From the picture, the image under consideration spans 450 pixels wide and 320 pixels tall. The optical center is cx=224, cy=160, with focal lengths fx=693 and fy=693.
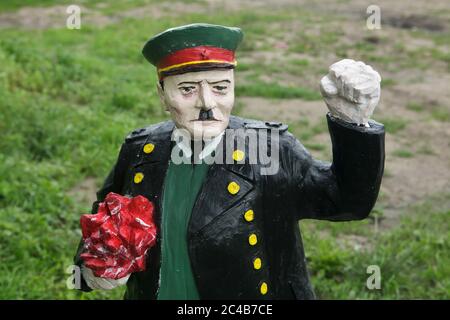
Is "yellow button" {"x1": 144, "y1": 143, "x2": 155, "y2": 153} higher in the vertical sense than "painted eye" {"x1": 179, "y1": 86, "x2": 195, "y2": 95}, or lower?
lower

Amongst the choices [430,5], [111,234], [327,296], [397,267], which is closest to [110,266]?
[111,234]

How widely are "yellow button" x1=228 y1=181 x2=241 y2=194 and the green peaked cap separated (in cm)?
39

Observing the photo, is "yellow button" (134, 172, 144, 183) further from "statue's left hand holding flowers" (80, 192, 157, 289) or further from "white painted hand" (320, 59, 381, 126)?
"white painted hand" (320, 59, 381, 126)

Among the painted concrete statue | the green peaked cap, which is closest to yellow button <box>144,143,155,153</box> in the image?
the painted concrete statue

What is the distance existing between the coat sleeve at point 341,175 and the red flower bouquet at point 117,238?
1.52 feet

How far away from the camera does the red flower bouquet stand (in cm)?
194

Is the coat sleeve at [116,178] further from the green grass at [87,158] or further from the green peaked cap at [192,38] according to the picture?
the green grass at [87,158]

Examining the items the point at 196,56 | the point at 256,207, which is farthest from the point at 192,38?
the point at 256,207

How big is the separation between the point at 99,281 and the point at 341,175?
0.77m

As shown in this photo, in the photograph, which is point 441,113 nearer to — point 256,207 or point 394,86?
point 394,86

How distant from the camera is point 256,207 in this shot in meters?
2.04

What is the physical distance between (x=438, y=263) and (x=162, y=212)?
2538mm

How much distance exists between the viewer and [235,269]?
2023 mm

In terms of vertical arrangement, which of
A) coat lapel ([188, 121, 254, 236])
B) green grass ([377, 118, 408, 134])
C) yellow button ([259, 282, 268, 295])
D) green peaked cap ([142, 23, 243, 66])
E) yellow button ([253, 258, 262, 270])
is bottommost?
green grass ([377, 118, 408, 134])
